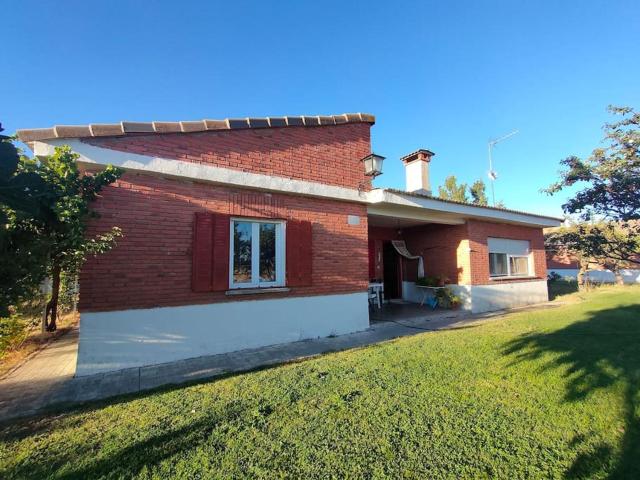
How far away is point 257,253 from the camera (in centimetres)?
683

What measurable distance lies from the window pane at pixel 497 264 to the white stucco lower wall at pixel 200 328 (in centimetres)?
737

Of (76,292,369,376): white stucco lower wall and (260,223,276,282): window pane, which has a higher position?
(260,223,276,282): window pane

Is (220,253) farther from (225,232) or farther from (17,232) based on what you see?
(17,232)

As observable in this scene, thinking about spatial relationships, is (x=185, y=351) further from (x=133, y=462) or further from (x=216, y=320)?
(x=133, y=462)

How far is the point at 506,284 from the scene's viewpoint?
1229 cm

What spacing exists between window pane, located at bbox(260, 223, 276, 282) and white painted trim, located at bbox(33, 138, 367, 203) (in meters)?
0.91

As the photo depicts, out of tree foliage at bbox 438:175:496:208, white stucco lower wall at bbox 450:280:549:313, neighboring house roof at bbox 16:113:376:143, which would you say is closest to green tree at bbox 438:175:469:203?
tree foliage at bbox 438:175:496:208

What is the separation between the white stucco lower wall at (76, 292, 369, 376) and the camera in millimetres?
5164

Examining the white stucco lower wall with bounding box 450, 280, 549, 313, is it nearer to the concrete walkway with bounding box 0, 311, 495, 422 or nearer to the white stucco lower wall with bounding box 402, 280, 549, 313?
the white stucco lower wall with bounding box 402, 280, 549, 313

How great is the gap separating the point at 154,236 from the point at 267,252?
2316 mm

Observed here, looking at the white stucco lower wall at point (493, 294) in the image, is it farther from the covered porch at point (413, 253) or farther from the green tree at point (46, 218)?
the green tree at point (46, 218)

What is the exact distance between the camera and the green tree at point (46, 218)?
3232 millimetres

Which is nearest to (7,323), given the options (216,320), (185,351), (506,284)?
(185,351)

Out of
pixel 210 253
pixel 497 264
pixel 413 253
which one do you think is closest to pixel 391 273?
pixel 413 253
